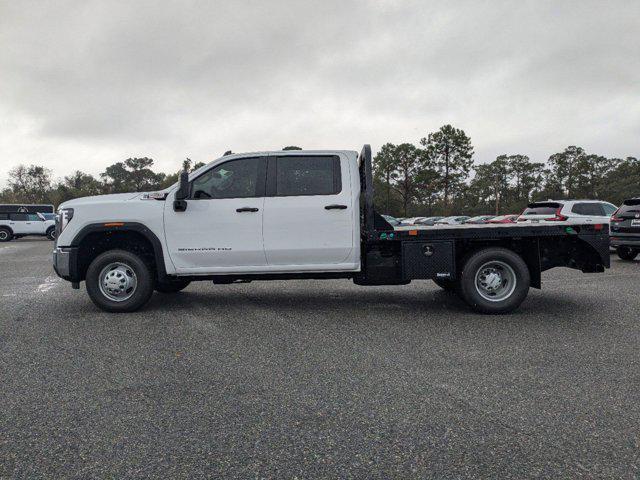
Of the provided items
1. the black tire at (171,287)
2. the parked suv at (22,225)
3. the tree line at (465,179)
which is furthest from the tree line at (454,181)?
the black tire at (171,287)

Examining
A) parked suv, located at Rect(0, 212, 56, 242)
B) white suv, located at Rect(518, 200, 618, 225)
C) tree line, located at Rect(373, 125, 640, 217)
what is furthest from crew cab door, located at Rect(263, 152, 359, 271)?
tree line, located at Rect(373, 125, 640, 217)

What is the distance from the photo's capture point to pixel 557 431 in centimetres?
290

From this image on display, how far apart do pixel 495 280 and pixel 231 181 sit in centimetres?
365

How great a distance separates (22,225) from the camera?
94.7 feet

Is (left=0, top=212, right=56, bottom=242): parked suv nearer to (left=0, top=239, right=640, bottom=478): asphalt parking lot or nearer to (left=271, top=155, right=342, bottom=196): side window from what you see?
(left=0, top=239, right=640, bottom=478): asphalt parking lot

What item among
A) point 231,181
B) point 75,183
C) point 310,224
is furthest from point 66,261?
point 75,183

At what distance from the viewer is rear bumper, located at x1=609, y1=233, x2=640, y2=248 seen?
12.1 metres

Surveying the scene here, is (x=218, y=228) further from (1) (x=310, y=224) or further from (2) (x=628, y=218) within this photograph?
(2) (x=628, y=218)

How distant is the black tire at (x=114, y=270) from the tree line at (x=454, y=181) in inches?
2307

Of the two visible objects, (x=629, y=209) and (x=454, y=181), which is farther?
(x=454, y=181)

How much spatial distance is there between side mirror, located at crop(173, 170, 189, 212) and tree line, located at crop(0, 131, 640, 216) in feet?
192

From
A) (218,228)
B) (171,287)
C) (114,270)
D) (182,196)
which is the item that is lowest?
(171,287)

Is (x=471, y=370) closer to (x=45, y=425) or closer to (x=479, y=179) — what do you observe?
(x=45, y=425)

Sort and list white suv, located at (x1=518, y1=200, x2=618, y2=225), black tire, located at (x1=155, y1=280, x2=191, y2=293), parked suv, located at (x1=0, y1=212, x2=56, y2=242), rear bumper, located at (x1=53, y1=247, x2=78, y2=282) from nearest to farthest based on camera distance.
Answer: rear bumper, located at (x1=53, y1=247, x2=78, y2=282) < black tire, located at (x1=155, y1=280, x2=191, y2=293) < white suv, located at (x1=518, y1=200, x2=618, y2=225) < parked suv, located at (x1=0, y1=212, x2=56, y2=242)
